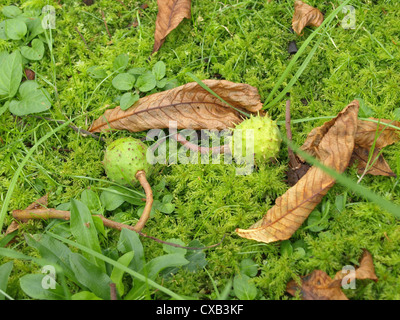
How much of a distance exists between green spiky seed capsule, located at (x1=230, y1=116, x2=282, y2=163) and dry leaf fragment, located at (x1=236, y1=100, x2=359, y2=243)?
0.26 m

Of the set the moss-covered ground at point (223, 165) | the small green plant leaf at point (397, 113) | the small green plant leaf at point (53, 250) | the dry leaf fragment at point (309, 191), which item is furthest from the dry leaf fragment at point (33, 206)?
the small green plant leaf at point (397, 113)

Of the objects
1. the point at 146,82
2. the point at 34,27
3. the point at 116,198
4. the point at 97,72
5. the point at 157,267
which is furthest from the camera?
the point at 34,27

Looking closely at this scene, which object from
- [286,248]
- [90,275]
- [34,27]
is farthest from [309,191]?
[34,27]

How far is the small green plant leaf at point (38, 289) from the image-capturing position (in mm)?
1997

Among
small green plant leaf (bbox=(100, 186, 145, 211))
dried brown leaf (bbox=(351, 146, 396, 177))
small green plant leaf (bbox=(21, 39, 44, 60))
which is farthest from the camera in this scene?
small green plant leaf (bbox=(21, 39, 44, 60))

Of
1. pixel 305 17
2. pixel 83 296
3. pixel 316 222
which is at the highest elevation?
pixel 305 17

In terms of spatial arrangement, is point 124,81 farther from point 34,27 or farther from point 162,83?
point 34,27

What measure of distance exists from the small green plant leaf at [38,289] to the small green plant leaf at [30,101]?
1.25 meters

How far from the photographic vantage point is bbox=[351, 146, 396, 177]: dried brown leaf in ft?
7.52

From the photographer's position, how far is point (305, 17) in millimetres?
2811

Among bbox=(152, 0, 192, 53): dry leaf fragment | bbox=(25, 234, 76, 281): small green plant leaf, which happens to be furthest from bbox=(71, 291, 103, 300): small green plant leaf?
bbox=(152, 0, 192, 53): dry leaf fragment

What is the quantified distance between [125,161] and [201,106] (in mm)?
675

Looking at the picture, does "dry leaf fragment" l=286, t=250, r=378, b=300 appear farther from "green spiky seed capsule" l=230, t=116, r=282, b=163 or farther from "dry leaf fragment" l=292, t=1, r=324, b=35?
"dry leaf fragment" l=292, t=1, r=324, b=35

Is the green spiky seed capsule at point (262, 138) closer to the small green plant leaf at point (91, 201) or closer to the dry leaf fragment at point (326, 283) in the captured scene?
the dry leaf fragment at point (326, 283)
